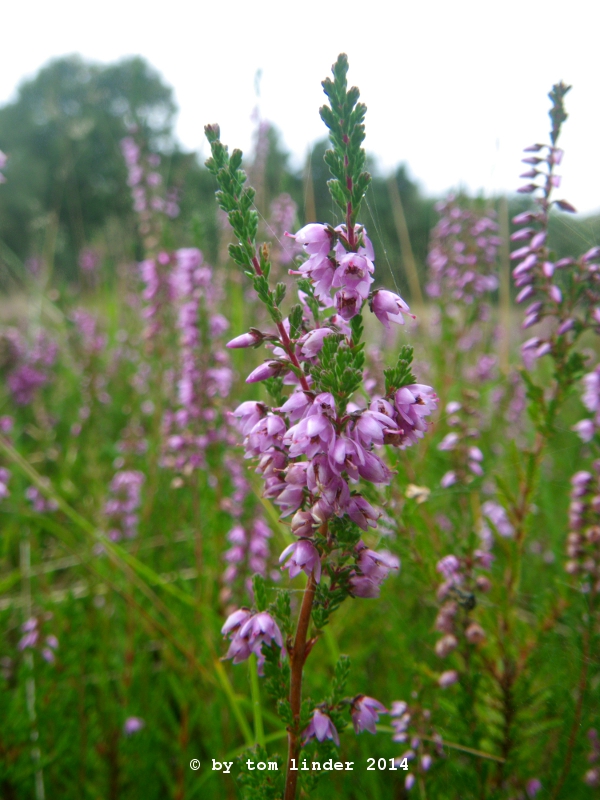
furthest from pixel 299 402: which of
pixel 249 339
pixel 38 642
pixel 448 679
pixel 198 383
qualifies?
pixel 38 642

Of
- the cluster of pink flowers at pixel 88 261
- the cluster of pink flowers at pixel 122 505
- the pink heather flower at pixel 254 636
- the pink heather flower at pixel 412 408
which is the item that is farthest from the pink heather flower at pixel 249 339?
the cluster of pink flowers at pixel 88 261

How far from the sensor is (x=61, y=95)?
15.2 metres

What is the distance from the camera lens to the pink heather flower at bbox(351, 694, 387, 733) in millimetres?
1188

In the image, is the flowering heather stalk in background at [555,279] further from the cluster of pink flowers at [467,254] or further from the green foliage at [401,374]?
the cluster of pink flowers at [467,254]

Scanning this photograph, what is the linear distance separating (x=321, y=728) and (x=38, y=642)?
8.25 ft

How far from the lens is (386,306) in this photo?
43.4 inches

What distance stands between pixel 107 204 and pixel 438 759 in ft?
66.0

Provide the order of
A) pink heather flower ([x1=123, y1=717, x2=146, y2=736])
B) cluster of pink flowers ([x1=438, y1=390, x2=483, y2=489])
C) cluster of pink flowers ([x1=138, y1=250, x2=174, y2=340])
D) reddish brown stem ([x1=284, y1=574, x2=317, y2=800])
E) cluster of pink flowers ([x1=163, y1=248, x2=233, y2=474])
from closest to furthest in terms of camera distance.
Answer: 1. reddish brown stem ([x1=284, y1=574, x2=317, y2=800])
2. cluster of pink flowers ([x1=438, y1=390, x2=483, y2=489])
3. pink heather flower ([x1=123, y1=717, x2=146, y2=736])
4. cluster of pink flowers ([x1=163, y1=248, x2=233, y2=474])
5. cluster of pink flowers ([x1=138, y1=250, x2=174, y2=340])

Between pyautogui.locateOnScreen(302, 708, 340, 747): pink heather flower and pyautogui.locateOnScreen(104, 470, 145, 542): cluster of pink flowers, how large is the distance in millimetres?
3256

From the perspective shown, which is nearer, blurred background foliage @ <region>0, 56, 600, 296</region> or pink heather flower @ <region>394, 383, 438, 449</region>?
pink heather flower @ <region>394, 383, 438, 449</region>

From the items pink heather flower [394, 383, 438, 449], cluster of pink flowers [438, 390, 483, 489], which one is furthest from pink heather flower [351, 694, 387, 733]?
cluster of pink flowers [438, 390, 483, 489]

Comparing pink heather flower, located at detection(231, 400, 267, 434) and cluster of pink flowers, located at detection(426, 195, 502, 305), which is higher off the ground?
cluster of pink flowers, located at detection(426, 195, 502, 305)

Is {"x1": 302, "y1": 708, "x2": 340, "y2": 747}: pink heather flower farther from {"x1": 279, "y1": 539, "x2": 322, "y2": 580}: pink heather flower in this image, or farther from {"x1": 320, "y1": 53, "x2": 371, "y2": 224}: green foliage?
{"x1": 320, "y1": 53, "x2": 371, "y2": 224}: green foliage

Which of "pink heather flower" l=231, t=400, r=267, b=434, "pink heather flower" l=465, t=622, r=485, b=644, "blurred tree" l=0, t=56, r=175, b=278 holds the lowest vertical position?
"pink heather flower" l=465, t=622, r=485, b=644
